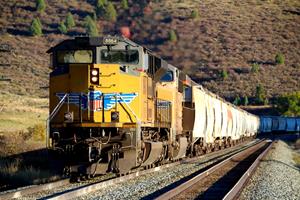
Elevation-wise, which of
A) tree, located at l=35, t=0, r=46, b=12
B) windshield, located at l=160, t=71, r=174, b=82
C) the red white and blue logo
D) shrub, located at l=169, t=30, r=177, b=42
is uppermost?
tree, located at l=35, t=0, r=46, b=12

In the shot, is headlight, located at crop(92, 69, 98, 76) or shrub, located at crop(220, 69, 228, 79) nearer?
headlight, located at crop(92, 69, 98, 76)

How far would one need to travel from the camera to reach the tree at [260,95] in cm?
10861

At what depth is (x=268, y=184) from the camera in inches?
648

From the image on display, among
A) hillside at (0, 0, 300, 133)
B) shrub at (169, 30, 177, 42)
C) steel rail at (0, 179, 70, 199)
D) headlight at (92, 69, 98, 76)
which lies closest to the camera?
steel rail at (0, 179, 70, 199)

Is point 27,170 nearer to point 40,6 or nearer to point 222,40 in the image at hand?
point 40,6

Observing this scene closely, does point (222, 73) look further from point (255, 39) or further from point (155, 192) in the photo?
point (155, 192)

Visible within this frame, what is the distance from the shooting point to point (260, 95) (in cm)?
10912

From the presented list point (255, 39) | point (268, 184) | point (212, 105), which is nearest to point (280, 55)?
point (255, 39)

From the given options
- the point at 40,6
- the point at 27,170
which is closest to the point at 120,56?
the point at 27,170

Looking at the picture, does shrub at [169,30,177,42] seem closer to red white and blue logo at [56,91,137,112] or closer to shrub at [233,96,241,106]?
red white and blue logo at [56,91,137,112]

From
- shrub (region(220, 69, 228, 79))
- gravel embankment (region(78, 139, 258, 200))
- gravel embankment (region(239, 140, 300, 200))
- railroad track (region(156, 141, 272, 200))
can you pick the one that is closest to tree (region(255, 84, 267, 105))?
shrub (region(220, 69, 228, 79))

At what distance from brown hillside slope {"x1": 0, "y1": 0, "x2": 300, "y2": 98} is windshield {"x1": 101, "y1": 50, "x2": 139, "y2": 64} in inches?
1560

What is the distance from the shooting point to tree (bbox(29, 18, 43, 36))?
3342 inches

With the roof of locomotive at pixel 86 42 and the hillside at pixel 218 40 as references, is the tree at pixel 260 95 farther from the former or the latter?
the roof of locomotive at pixel 86 42
